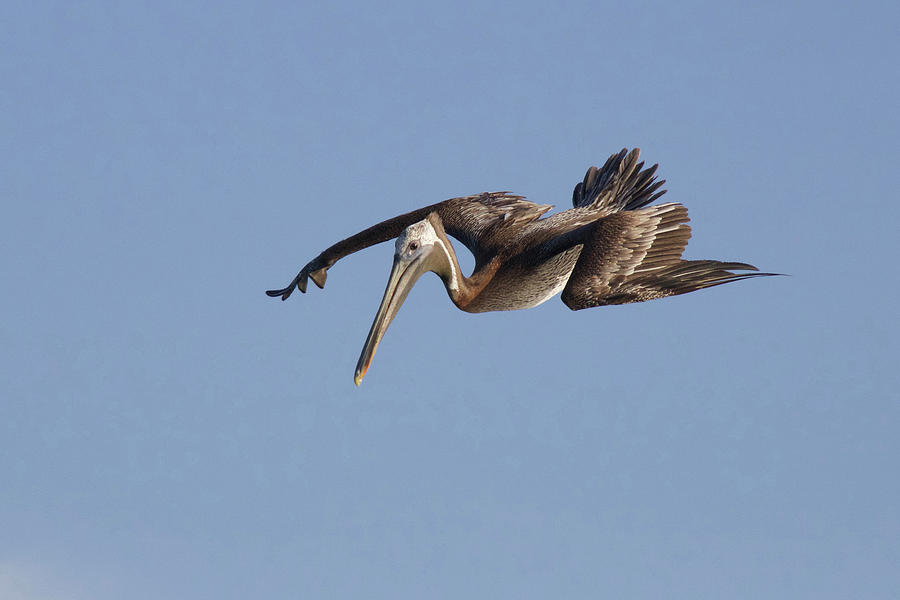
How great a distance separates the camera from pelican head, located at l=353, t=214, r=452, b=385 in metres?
13.4

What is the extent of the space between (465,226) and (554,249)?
2.40m

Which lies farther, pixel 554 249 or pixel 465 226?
pixel 465 226

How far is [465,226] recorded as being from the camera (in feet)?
55.9

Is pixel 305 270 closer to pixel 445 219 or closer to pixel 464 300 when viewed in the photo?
pixel 445 219

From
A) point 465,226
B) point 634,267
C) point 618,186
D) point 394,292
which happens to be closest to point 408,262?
point 394,292

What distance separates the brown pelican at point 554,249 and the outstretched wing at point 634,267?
12mm

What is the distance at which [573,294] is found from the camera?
13.6m

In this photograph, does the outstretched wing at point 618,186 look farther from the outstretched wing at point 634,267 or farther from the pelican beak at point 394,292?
the pelican beak at point 394,292

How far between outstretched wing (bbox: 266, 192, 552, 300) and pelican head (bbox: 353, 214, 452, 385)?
7.14 feet

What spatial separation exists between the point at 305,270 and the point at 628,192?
5156mm

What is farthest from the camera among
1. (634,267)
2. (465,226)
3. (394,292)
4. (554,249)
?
(465,226)

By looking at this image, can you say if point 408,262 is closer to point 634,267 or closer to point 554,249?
point 554,249

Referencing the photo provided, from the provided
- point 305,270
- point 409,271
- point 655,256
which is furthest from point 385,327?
point 305,270

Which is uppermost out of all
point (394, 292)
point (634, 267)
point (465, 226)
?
point (465, 226)
